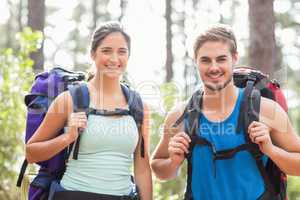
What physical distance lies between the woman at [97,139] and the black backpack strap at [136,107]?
0.11 ft

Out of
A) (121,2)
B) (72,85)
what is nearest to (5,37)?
(121,2)

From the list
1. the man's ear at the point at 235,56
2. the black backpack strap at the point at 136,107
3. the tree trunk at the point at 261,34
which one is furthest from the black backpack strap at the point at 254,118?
the tree trunk at the point at 261,34

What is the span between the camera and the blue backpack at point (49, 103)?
3543 millimetres

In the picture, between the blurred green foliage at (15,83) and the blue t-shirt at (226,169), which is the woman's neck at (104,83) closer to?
the blue t-shirt at (226,169)

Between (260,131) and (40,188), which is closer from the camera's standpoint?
(260,131)

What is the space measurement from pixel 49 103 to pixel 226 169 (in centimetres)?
130

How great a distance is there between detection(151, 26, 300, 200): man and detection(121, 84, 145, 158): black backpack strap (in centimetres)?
30

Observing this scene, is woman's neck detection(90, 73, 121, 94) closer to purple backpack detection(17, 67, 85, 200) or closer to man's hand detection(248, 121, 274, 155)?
purple backpack detection(17, 67, 85, 200)

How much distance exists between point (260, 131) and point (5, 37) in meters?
33.6

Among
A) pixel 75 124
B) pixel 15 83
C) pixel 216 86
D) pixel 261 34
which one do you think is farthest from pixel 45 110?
pixel 261 34

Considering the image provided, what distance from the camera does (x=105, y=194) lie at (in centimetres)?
347

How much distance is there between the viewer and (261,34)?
726cm

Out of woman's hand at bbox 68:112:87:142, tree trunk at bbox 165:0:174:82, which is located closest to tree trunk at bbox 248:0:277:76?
woman's hand at bbox 68:112:87:142

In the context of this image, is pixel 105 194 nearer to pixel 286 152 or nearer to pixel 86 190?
pixel 86 190
